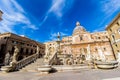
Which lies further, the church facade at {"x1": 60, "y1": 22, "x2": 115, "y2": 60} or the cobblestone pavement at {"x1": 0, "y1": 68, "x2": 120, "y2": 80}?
the church facade at {"x1": 60, "y1": 22, "x2": 115, "y2": 60}

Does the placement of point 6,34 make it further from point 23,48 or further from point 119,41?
point 119,41

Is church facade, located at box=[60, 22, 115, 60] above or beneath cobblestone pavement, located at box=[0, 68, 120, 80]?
above

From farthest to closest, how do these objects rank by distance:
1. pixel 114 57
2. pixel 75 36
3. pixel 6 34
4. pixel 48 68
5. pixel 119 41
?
pixel 75 36
pixel 6 34
pixel 114 57
pixel 119 41
pixel 48 68

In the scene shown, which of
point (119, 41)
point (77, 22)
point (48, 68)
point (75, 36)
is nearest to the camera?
point (48, 68)

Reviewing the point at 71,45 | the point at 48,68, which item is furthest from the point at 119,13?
the point at 48,68

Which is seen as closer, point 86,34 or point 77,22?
point 86,34

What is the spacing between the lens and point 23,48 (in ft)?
113

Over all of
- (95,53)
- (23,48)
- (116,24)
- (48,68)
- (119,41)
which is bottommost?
(48,68)

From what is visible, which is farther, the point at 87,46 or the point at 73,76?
the point at 87,46

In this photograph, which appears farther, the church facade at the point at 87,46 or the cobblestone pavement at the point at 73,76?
the church facade at the point at 87,46

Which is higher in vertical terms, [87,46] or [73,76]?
[87,46]

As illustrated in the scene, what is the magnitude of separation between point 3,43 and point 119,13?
3481 centimetres

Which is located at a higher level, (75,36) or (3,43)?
(75,36)

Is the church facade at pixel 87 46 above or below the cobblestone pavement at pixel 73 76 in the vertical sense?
above
